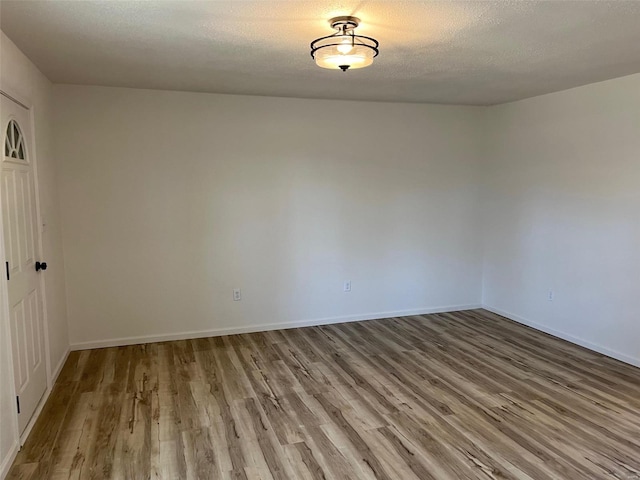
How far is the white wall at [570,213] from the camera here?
12.9ft

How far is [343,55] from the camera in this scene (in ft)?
8.14

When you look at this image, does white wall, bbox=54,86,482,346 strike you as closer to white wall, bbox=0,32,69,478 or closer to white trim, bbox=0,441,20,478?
white wall, bbox=0,32,69,478

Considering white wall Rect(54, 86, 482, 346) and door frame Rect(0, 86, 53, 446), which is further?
white wall Rect(54, 86, 482, 346)

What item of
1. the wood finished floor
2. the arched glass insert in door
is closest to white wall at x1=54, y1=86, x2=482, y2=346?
the wood finished floor

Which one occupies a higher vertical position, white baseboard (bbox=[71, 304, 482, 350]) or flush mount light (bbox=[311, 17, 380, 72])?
flush mount light (bbox=[311, 17, 380, 72])

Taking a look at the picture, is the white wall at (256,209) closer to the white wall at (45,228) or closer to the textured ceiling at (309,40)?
the white wall at (45,228)

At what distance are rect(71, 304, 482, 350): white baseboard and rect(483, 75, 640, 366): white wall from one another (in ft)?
2.85

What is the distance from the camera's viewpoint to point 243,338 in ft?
15.2

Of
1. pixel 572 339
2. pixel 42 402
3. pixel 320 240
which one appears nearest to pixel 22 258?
pixel 42 402

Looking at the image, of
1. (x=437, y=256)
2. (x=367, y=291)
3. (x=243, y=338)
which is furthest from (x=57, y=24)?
(x=437, y=256)

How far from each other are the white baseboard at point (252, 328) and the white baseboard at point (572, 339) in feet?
1.50

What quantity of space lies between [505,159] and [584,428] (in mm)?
3115

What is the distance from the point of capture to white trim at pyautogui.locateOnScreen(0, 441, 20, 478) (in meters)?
2.39

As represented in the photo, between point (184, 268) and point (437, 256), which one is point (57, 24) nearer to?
point (184, 268)
